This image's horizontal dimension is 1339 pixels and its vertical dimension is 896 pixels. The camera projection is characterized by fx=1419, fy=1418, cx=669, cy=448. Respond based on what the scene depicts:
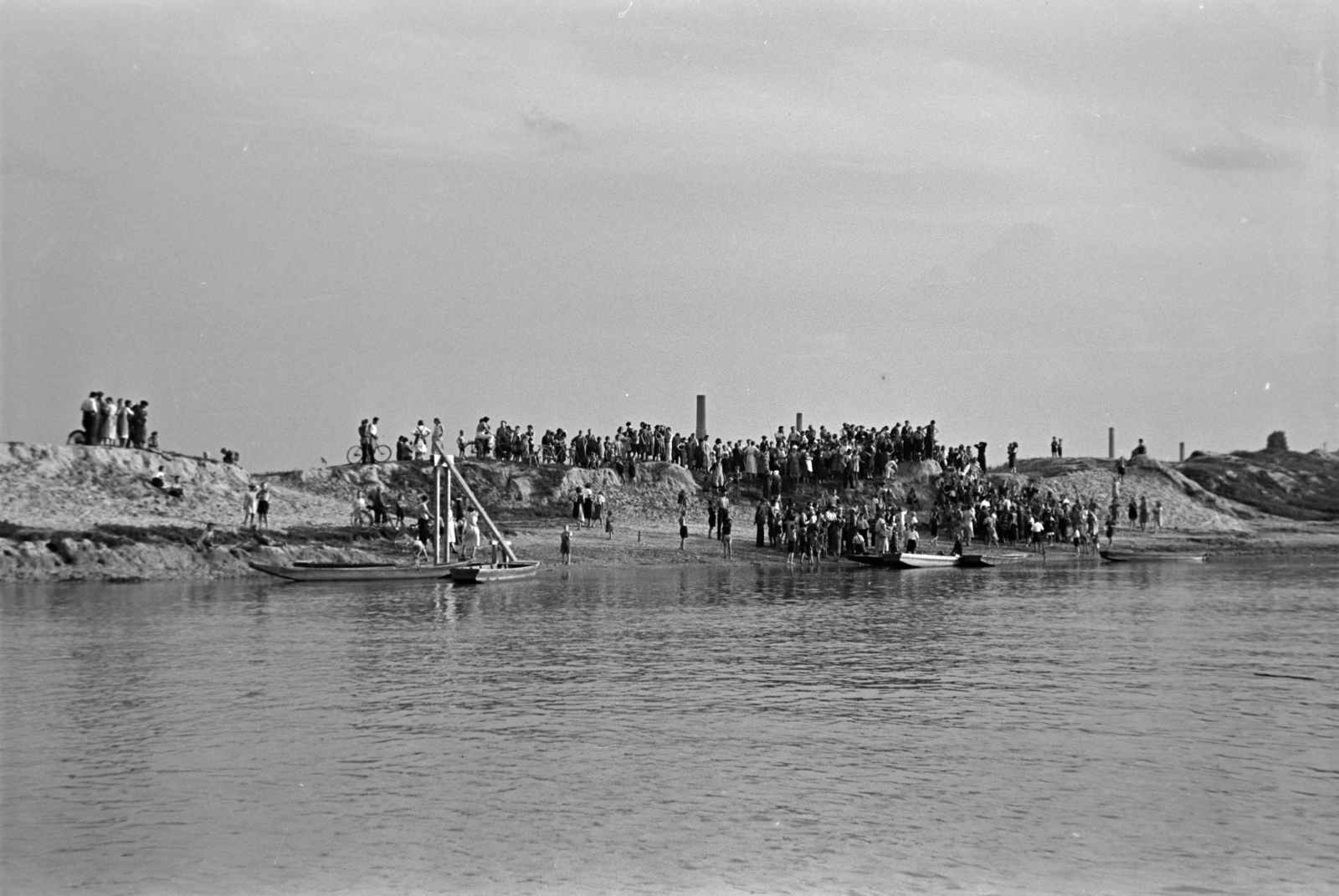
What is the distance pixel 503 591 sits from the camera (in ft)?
141

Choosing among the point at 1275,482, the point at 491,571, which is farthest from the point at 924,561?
the point at 1275,482

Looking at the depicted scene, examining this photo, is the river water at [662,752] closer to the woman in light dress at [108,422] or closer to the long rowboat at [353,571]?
the long rowboat at [353,571]

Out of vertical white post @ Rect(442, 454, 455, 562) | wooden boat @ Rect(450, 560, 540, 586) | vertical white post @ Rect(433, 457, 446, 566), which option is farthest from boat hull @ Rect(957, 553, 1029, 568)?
vertical white post @ Rect(433, 457, 446, 566)

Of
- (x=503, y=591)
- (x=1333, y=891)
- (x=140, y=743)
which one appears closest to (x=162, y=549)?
(x=503, y=591)

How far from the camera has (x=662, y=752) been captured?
1958 centimetres

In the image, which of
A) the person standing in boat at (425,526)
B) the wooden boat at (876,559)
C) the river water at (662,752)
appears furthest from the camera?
the wooden boat at (876,559)

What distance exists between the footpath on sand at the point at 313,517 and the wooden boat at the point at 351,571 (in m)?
2.34

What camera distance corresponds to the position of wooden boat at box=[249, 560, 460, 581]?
139ft

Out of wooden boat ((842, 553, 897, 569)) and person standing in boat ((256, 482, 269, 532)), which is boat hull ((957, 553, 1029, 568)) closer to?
wooden boat ((842, 553, 897, 569))

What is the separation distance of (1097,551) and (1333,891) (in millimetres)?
46977

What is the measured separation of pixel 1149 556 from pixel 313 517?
3393cm

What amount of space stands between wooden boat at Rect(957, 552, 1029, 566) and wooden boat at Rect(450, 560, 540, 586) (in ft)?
55.5

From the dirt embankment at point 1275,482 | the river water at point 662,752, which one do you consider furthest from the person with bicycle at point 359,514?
the dirt embankment at point 1275,482

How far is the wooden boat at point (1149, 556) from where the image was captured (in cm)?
5825
